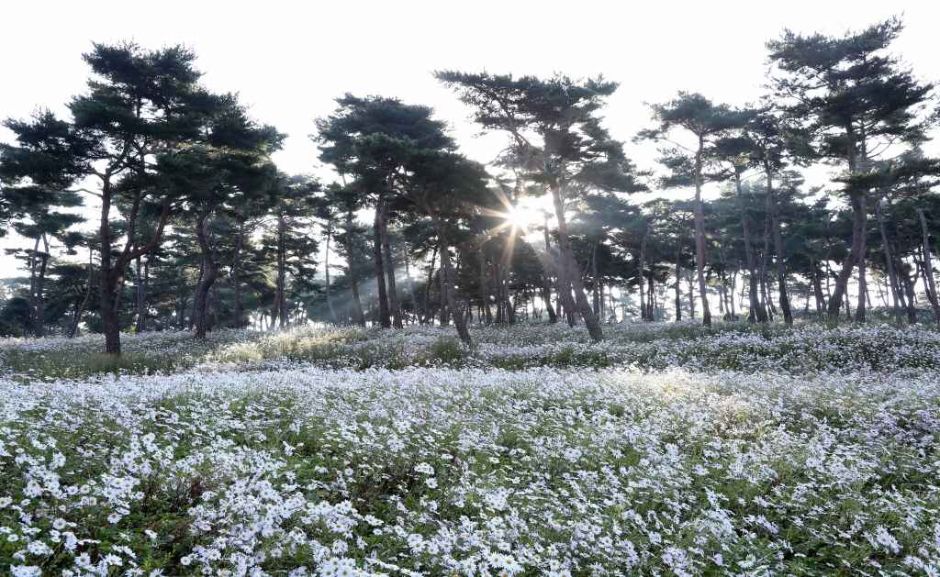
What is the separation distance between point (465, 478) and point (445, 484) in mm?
208

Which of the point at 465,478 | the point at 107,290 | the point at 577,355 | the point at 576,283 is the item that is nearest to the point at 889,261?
the point at 576,283

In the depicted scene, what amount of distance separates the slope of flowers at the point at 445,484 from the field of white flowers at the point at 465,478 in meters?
0.03

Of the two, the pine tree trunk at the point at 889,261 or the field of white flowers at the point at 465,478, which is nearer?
the field of white flowers at the point at 465,478

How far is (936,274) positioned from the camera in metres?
55.8

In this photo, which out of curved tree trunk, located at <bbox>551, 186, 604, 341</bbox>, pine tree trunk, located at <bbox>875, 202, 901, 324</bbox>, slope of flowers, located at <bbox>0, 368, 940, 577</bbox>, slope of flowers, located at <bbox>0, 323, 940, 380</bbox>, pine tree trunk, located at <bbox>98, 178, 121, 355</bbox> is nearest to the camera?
slope of flowers, located at <bbox>0, 368, 940, 577</bbox>

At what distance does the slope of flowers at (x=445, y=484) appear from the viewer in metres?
4.02

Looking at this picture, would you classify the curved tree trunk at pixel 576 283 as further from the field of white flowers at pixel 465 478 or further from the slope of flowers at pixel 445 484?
the slope of flowers at pixel 445 484

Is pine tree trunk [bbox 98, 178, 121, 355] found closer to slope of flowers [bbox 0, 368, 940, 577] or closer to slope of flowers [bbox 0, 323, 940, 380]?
slope of flowers [bbox 0, 323, 940, 380]

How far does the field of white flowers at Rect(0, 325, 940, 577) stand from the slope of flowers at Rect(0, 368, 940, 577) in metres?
0.03

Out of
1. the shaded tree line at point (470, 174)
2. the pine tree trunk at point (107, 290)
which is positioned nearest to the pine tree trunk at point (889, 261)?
the shaded tree line at point (470, 174)

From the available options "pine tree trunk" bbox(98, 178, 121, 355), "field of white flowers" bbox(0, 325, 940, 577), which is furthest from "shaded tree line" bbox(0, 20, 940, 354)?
"field of white flowers" bbox(0, 325, 940, 577)

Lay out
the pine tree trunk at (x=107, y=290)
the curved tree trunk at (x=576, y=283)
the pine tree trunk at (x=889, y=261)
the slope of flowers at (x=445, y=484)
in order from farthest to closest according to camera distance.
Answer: the pine tree trunk at (x=889, y=261), the curved tree trunk at (x=576, y=283), the pine tree trunk at (x=107, y=290), the slope of flowers at (x=445, y=484)

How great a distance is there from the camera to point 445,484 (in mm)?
5656

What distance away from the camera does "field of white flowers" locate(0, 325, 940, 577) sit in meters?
4.05
